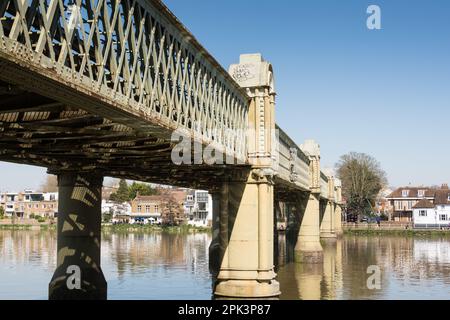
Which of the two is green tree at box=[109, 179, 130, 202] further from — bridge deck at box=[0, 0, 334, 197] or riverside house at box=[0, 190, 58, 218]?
bridge deck at box=[0, 0, 334, 197]

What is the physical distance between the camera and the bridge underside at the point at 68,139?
1298 centimetres

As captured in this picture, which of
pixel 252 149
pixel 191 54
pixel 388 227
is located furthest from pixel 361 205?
pixel 191 54

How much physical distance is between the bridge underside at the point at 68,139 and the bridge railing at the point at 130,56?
906mm

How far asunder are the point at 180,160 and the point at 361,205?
105 m

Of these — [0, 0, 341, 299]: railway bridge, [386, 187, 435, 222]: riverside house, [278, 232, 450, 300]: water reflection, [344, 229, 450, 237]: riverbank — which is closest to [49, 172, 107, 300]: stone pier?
[0, 0, 341, 299]: railway bridge

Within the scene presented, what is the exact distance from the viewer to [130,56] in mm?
15289

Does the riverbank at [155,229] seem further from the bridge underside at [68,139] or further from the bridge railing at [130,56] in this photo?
the bridge railing at [130,56]

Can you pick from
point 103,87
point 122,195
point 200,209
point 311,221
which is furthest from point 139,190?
point 103,87

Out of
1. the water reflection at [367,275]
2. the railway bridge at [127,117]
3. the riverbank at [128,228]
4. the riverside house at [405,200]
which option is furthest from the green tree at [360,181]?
the railway bridge at [127,117]

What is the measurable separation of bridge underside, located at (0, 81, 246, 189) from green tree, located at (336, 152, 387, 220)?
95945 millimetres

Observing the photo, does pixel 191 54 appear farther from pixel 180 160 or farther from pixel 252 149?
pixel 252 149

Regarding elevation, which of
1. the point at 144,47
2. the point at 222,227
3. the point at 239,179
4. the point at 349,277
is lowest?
the point at 349,277

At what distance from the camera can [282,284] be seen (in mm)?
38938

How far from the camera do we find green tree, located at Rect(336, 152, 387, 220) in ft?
400
